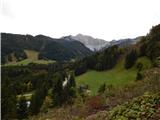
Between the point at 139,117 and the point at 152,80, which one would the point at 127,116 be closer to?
the point at 139,117

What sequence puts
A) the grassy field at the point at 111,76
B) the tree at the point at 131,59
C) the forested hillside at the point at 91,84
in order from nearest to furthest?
the forested hillside at the point at 91,84 → the grassy field at the point at 111,76 → the tree at the point at 131,59

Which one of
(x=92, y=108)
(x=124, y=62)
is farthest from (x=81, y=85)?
(x=92, y=108)

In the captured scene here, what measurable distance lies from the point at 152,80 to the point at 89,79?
8167cm

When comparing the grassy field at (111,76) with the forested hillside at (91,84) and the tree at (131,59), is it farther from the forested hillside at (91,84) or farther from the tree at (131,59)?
the tree at (131,59)

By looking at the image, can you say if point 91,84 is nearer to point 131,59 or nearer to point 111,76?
point 111,76

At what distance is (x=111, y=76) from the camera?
345 feet

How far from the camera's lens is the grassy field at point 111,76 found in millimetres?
95000

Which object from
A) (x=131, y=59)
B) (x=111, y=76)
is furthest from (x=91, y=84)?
(x=131, y=59)

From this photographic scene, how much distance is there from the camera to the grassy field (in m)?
95.0

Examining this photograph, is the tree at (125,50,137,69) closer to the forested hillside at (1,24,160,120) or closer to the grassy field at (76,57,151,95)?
the forested hillside at (1,24,160,120)

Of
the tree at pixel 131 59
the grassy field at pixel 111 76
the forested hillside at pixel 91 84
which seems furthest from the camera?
the tree at pixel 131 59

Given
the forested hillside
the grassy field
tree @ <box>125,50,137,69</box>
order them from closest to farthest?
the forested hillside → the grassy field → tree @ <box>125,50,137,69</box>

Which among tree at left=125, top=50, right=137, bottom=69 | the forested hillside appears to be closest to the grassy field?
the forested hillside

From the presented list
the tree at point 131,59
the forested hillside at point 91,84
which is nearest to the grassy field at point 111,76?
the forested hillside at point 91,84
